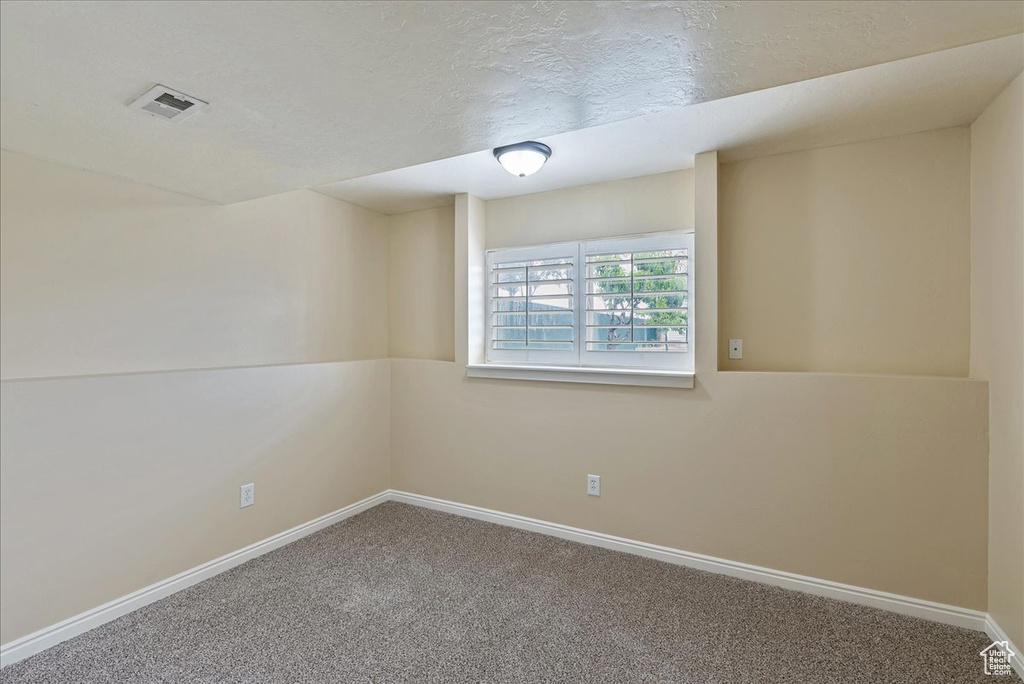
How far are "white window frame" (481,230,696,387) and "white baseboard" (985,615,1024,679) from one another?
1536mm

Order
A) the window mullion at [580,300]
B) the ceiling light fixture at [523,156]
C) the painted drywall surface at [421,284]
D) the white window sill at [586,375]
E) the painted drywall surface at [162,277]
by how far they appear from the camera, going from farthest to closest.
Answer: the painted drywall surface at [421,284], the window mullion at [580,300], the white window sill at [586,375], the ceiling light fixture at [523,156], the painted drywall surface at [162,277]

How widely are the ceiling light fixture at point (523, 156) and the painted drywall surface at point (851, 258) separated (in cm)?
108

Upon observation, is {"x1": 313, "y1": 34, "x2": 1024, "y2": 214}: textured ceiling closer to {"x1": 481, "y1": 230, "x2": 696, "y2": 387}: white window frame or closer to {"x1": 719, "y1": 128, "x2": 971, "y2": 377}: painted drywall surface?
{"x1": 719, "y1": 128, "x2": 971, "y2": 377}: painted drywall surface

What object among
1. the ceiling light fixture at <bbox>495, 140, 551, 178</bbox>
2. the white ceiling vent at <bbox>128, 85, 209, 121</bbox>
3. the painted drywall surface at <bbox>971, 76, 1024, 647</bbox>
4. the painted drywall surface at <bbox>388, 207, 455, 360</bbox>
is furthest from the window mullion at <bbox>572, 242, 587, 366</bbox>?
the white ceiling vent at <bbox>128, 85, 209, 121</bbox>

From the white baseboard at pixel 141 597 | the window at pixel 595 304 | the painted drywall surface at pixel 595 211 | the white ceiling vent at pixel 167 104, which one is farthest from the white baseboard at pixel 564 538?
the white ceiling vent at pixel 167 104

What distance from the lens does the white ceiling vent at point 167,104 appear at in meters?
1.42

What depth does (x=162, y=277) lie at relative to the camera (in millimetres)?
2482

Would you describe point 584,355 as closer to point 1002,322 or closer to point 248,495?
point 1002,322

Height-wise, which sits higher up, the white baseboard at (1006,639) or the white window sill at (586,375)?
the white window sill at (586,375)

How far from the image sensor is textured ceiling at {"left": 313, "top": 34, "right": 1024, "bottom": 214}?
5.80ft

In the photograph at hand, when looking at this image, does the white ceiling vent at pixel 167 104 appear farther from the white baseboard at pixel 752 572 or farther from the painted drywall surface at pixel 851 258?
the white baseboard at pixel 752 572

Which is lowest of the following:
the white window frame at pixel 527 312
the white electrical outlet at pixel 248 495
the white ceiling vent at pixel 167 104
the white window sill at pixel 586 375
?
the white electrical outlet at pixel 248 495

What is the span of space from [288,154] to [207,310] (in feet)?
4.14

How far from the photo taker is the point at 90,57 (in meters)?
1.23
